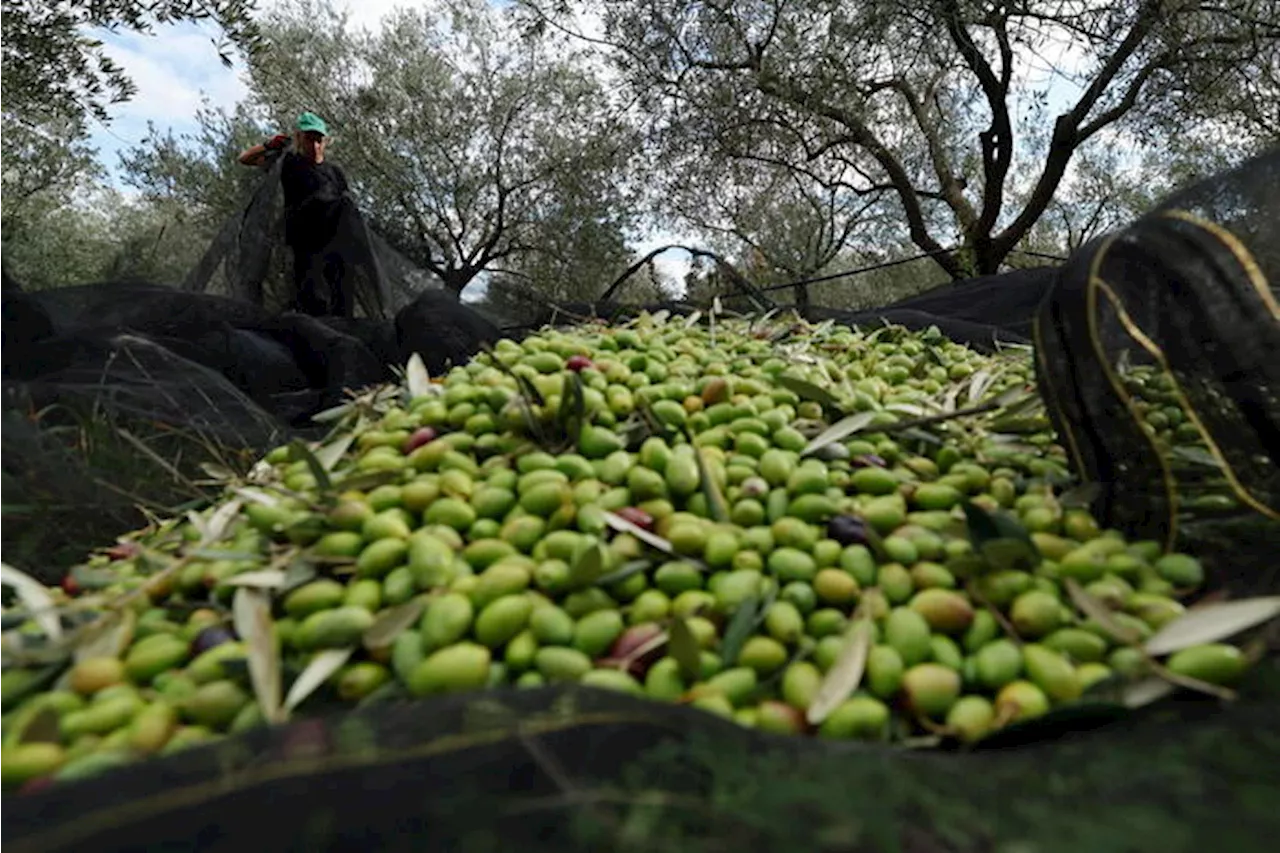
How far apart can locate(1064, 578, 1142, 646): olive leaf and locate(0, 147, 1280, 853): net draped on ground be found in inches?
3.9

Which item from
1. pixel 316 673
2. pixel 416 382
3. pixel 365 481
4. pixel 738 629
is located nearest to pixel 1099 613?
pixel 738 629

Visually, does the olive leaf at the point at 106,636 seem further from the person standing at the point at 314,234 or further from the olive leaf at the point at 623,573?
the person standing at the point at 314,234

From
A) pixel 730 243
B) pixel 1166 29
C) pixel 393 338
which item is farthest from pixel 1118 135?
pixel 393 338

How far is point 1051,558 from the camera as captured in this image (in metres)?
1.21

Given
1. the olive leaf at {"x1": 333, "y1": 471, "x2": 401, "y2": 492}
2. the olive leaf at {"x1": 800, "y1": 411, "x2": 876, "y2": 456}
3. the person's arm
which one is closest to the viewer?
the olive leaf at {"x1": 333, "y1": 471, "x2": 401, "y2": 492}

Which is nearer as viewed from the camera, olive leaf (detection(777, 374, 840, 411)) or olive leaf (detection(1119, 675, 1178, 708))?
olive leaf (detection(1119, 675, 1178, 708))

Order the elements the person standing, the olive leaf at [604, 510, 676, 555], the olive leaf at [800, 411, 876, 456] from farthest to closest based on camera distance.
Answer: the person standing < the olive leaf at [800, 411, 876, 456] < the olive leaf at [604, 510, 676, 555]

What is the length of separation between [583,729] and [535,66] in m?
17.7

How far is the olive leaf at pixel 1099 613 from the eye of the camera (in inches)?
40.0

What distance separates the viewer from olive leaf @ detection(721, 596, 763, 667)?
1047 mm

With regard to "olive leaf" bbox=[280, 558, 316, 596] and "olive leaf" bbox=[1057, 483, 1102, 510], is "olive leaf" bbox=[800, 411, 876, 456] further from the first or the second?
"olive leaf" bbox=[280, 558, 316, 596]

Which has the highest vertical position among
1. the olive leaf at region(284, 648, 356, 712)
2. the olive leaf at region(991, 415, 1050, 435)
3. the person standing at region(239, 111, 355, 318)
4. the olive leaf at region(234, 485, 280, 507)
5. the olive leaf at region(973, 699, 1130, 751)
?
the person standing at region(239, 111, 355, 318)

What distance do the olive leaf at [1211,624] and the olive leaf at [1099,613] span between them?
21 mm

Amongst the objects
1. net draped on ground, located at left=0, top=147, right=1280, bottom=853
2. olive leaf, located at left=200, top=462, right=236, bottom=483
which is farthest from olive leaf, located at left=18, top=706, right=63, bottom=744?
olive leaf, located at left=200, top=462, right=236, bottom=483
